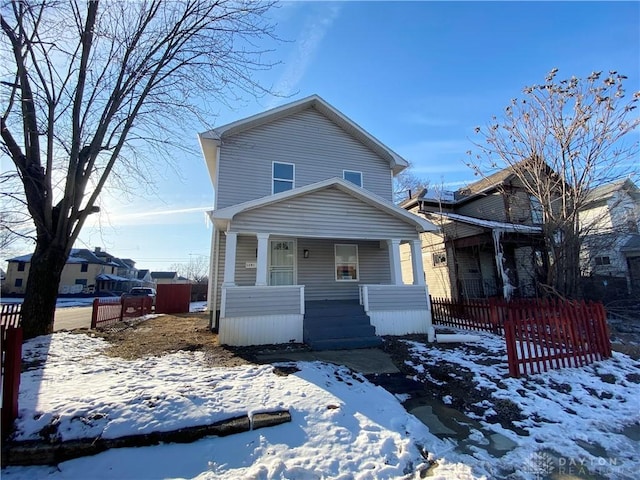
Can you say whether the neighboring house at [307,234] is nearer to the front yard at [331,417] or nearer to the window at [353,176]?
the window at [353,176]

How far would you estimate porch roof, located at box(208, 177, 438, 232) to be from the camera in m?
8.01

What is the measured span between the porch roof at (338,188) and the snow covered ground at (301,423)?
403 centimetres

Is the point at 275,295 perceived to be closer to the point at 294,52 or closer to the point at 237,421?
the point at 237,421

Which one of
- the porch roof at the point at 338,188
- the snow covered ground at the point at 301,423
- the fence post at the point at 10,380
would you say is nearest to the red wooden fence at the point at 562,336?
the snow covered ground at the point at 301,423

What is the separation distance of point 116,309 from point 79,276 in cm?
4542

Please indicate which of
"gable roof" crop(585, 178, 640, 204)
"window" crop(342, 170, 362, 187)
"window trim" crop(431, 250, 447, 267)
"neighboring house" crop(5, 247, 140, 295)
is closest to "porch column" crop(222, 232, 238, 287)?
"window" crop(342, 170, 362, 187)

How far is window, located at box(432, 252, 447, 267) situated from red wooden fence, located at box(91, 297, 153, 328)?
16080 millimetres

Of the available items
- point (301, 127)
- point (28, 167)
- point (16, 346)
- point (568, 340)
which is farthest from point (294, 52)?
point (568, 340)

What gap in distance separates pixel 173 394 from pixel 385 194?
10.6 metres

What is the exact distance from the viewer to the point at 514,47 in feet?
31.4

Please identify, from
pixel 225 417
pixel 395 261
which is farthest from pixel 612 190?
pixel 225 417

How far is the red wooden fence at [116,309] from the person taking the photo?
11.3 metres

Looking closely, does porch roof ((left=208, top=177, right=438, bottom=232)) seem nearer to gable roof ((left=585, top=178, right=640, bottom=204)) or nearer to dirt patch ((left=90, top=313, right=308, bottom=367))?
dirt patch ((left=90, top=313, right=308, bottom=367))

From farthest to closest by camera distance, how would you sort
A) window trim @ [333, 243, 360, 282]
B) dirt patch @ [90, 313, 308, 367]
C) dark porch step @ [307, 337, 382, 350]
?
window trim @ [333, 243, 360, 282] → dark porch step @ [307, 337, 382, 350] → dirt patch @ [90, 313, 308, 367]
